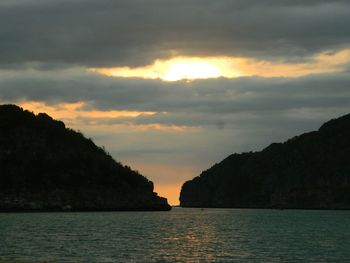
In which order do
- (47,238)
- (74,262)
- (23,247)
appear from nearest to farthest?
(74,262) < (23,247) < (47,238)

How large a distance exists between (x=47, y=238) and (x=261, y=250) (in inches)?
1672

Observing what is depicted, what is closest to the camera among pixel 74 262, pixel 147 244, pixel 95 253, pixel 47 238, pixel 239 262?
pixel 74 262

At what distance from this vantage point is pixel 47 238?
13200 cm

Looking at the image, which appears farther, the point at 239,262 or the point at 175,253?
the point at 175,253

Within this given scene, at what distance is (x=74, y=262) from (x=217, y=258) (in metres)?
21.3

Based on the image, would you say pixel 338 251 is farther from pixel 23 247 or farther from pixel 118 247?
pixel 23 247

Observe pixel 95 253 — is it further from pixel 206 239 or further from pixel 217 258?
pixel 206 239

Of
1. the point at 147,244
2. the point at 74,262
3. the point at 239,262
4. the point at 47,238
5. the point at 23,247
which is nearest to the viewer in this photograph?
the point at 74,262

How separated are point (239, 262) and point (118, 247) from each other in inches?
1029

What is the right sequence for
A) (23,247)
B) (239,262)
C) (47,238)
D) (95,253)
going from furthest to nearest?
(47,238) → (23,247) → (95,253) → (239,262)

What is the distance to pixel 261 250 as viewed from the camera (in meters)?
111

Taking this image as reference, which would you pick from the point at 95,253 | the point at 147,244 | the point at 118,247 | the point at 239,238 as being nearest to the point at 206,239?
the point at 239,238

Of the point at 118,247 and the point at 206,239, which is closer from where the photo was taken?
the point at 118,247

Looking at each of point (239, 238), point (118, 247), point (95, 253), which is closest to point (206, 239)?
point (239, 238)
